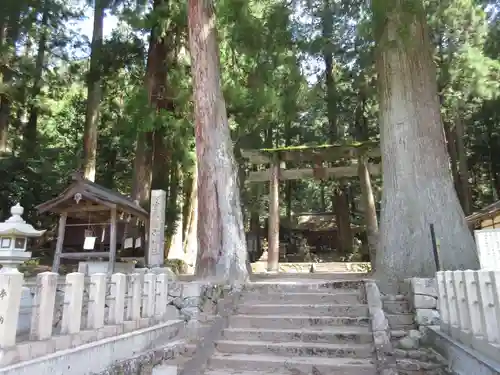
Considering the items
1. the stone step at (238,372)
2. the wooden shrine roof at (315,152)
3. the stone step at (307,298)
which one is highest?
the wooden shrine roof at (315,152)

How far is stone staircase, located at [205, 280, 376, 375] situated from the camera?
4.20 meters

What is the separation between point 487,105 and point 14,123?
62.2ft

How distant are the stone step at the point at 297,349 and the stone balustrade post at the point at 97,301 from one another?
5.45ft

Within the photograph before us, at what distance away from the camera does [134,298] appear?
4.29m

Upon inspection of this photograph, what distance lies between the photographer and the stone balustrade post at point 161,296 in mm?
4852

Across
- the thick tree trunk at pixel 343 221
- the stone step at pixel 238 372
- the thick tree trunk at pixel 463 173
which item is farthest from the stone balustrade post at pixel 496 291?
the thick tree trunk at pixel 343 221

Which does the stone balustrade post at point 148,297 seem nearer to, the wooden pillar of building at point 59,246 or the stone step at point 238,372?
the stone step at point 238,372

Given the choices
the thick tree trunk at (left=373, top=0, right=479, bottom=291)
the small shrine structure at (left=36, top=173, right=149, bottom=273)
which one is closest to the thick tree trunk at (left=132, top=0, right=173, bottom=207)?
the small shrine structure at (left=36, top=173, right=149, bottom=273)

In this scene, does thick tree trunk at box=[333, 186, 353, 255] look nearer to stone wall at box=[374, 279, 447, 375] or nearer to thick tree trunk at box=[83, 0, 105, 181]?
thick tree trunk at box=[83, 0, 105, 181]

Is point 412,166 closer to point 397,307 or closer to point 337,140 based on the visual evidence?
point 397,307

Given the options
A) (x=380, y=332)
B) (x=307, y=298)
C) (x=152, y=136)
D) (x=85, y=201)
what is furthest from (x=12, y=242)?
(x=152, y=136)

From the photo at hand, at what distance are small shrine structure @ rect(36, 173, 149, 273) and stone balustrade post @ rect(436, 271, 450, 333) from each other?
19.6 feet

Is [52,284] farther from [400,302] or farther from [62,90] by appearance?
[62,90]

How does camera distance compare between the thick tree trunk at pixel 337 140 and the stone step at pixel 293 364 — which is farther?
the thick tree trunk at pixel 337 140
